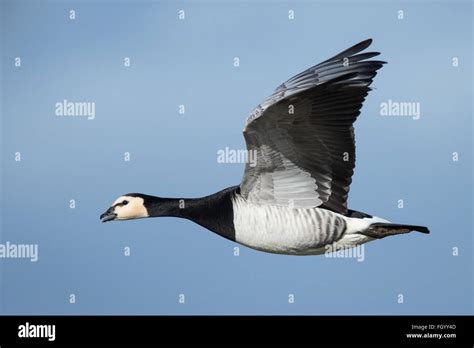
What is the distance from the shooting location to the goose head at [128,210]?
928 centimetres

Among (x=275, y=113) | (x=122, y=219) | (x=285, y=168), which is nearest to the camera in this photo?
(x=275, y=113)

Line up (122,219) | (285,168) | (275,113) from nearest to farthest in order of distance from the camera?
1. (275,113)
2. (285,168)
3. (122,219)

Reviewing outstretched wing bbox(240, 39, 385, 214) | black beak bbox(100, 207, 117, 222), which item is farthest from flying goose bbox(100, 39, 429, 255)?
black beak bbox(100, 207, 117, 222)

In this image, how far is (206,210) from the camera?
8680 millimetres

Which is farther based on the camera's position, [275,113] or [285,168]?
[285,168]

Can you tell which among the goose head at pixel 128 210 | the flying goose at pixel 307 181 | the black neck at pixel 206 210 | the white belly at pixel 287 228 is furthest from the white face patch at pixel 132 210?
the white belly at pixel 287 228

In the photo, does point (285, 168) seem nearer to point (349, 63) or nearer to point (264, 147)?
point (264, 147)

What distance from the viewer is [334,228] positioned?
830 centimetres

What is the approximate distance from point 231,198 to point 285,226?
60 cm

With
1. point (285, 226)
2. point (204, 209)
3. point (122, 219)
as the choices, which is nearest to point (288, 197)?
point (285, 226)

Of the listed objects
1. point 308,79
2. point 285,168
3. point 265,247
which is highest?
point 308,79

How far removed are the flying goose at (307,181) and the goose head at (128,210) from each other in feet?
2.72

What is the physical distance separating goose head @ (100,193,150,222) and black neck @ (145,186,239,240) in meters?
0.10

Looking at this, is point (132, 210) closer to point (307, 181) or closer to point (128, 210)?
point (128, 210)
